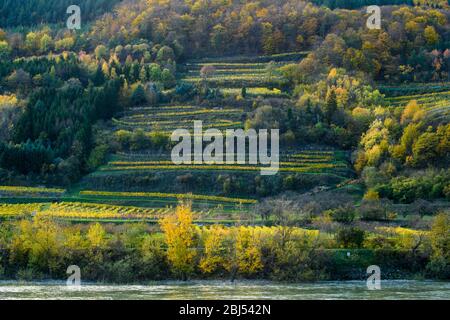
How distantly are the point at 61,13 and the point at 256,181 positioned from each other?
51.0m

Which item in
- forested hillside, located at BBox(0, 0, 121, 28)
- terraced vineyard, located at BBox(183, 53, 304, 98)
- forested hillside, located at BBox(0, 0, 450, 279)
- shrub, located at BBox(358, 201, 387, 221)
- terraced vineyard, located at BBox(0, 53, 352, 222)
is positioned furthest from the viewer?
forested hillside, located at BBox(0, 0, 121, 28)

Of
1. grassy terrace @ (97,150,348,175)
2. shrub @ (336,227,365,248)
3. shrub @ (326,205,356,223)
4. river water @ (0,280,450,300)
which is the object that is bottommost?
river water @ (0,280,450,300)

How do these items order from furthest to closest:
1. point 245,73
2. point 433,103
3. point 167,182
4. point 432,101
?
point 245,73, point 432,101, point 433,103, point 167,182

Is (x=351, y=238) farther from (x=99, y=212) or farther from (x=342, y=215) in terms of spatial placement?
(x=99, y=212)

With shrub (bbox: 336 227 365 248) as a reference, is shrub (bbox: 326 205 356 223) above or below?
above

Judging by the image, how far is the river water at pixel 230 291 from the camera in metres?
41.3

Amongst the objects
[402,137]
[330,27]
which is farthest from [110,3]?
[402,137]

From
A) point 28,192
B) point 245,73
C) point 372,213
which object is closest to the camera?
point 372,213

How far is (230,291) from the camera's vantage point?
143 feet

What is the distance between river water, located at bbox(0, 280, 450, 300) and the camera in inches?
1625

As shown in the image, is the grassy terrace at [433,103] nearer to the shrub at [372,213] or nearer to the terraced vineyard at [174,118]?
the terraced vineyard at [174,118]

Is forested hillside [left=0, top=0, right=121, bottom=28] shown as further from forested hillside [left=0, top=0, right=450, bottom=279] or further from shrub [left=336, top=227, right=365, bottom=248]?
shrub [left=336, top=227, right=365, bottom=248]

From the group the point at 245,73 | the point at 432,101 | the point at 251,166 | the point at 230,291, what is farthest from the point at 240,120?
the point at 230,291

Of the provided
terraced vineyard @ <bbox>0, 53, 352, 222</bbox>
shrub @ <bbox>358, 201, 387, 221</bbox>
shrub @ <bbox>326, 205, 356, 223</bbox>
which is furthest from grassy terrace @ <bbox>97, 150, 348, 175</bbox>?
shrub @ <bbox>326, 205, 356, 223</bbox>
